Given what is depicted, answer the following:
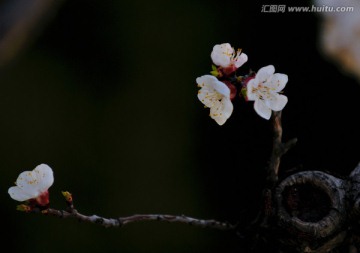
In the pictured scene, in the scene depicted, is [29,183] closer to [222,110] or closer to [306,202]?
[222,110]

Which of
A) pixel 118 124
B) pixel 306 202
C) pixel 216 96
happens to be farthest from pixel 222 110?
pixel 118 124

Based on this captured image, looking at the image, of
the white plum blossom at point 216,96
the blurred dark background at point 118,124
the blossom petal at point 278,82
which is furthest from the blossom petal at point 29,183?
the blurred dark background at point 118,124

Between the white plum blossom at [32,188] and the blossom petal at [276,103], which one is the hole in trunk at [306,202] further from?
the white plum blossom at [32,188]

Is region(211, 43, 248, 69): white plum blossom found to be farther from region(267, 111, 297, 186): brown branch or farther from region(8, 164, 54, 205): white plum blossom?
region(8, 164, 54, 205): white plum blossom

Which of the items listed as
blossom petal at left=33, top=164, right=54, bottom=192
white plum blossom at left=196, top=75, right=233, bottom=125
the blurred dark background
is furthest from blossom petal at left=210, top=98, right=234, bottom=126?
the blurred dark background

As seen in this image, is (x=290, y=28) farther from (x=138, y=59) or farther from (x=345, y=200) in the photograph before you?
(x=345, y=200)

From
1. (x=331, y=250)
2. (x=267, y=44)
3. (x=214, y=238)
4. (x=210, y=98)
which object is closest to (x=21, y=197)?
(x=210, y=98)
